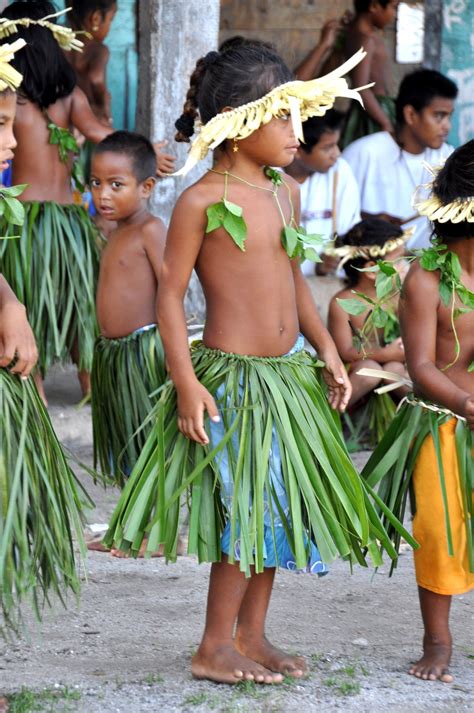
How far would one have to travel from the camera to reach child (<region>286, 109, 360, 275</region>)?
6.58 meters

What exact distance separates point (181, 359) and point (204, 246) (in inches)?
11.4

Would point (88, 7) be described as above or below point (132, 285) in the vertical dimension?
above

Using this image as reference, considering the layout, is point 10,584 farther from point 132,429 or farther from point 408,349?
point 132,429

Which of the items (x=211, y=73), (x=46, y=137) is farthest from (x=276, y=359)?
(x=46, y=137)

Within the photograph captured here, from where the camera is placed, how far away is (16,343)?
9.43 feet

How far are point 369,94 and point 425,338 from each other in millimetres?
4362

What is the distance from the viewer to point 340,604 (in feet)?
12.7

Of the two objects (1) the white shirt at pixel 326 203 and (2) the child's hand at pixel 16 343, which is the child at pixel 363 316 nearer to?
(1) the white shirt at pixel 326 203

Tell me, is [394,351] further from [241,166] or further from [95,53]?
[241,166]

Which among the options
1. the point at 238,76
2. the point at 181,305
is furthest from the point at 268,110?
the point at 181,305

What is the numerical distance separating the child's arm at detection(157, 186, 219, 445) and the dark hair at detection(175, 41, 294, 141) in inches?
9.2

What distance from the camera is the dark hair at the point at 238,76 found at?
313 centimetres

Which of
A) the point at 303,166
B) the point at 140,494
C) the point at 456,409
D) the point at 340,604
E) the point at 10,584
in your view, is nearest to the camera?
the point at 10,584

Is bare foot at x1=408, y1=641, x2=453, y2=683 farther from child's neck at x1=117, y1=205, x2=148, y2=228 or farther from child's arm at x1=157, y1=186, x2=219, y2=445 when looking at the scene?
child's neck at x1=117, y1=205, x2=148, y2=228
